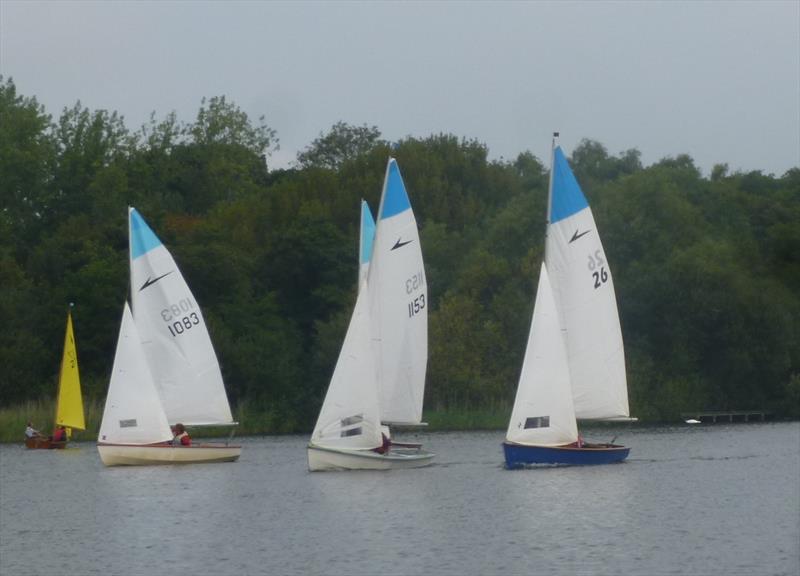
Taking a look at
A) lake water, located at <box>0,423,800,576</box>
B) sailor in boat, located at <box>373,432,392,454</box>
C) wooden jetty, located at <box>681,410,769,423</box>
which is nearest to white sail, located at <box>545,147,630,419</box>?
lake water, located at <box>0,423,800,576</box>

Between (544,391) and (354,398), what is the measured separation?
4267 mm

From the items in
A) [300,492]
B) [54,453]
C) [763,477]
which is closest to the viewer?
[300,492]

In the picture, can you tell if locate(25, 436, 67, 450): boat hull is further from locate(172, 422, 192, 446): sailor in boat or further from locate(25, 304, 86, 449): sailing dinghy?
locate(172, 422, 192, 446): sailor in boat

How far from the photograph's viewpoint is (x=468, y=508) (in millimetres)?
32312

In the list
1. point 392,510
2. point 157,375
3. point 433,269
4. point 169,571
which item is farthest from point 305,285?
point 169,571

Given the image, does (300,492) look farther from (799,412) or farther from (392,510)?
(799,412)

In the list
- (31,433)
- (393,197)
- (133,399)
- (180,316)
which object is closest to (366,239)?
(393,197)

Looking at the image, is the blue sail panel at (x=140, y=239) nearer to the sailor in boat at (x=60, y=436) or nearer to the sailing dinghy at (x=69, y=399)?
the sailor in boat at (x=60, y=436)

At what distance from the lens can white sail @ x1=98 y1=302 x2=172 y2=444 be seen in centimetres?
4019

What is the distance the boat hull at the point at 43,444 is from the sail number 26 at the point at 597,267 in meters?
20.5

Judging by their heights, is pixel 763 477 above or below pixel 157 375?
below

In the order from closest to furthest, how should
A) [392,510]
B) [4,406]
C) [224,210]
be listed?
[392,510] < [4,406] < [224,210]

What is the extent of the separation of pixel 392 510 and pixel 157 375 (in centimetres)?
1145

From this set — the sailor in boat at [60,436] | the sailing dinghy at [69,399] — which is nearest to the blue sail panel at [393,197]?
the sailor in boat at [60,436]
